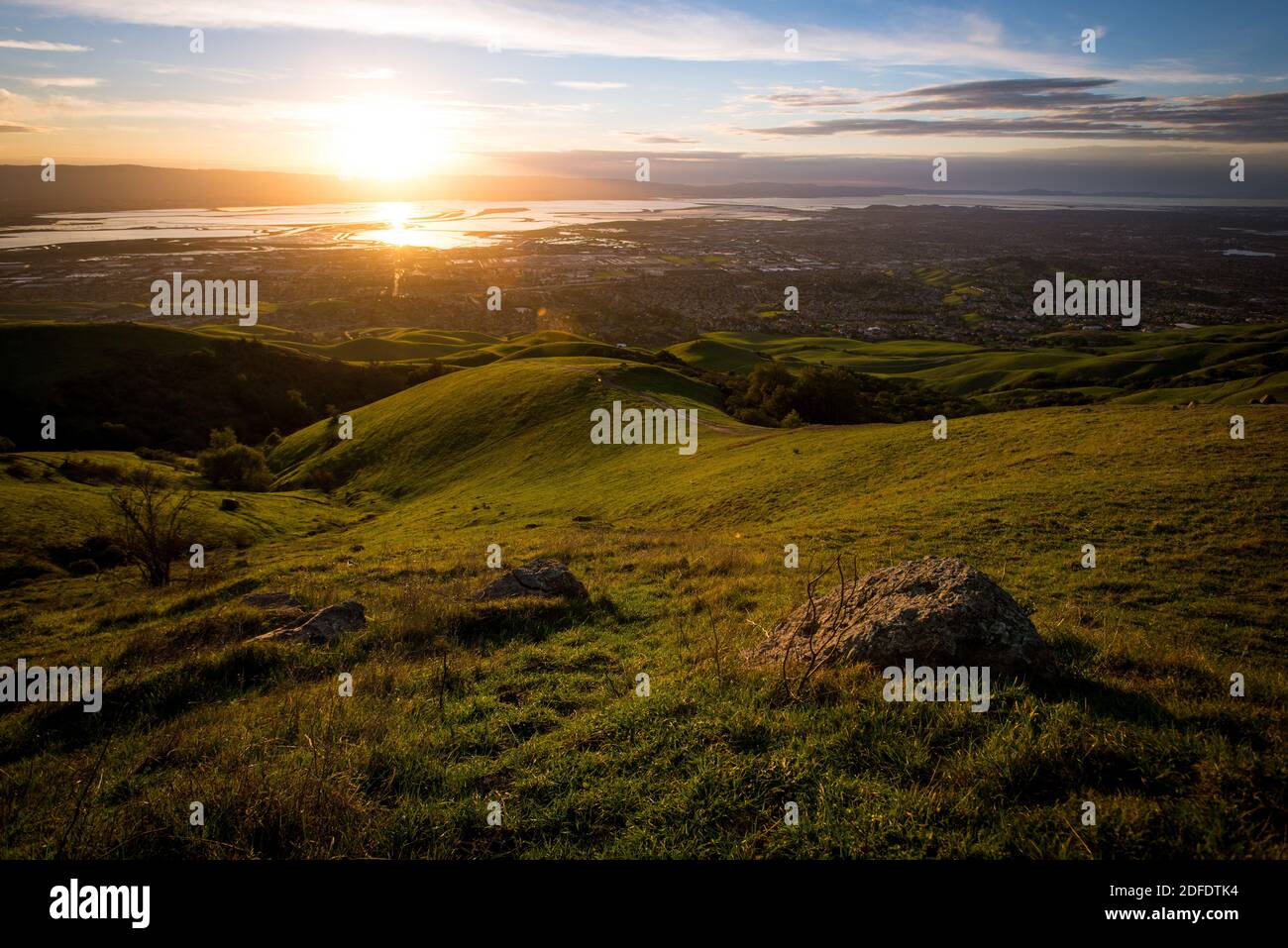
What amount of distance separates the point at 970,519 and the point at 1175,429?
17938 mm

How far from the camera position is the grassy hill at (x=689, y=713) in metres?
5.46

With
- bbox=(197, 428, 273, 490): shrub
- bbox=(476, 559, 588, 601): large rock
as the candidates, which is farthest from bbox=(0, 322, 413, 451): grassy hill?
bbox=(476, 559, 588, 601): large rock

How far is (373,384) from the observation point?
112 meters

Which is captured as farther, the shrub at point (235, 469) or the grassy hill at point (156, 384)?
the grassy hill at point (156, 384)

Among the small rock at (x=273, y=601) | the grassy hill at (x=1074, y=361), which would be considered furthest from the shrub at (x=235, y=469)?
the grassy hill at (x=1074, y=361)

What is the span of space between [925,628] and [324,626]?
11.4m

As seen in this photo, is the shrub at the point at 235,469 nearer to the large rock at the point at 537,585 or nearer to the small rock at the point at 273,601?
the small rock at the point at 273,601

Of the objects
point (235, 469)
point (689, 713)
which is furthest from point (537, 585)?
point (235, 469)

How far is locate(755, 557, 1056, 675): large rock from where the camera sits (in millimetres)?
8172

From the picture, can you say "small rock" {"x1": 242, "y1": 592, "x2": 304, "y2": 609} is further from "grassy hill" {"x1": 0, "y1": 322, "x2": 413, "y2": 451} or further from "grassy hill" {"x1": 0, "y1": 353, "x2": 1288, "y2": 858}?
"grassy hill" {"x1": 0, "y1": 322, "x2": 413, "y2": 451}

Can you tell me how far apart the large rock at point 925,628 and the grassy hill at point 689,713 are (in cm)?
67

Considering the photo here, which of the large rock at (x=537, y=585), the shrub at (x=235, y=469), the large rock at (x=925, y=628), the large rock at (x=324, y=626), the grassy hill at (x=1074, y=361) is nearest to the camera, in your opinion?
the large rock at (x=925, y=628)

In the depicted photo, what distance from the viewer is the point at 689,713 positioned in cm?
781
